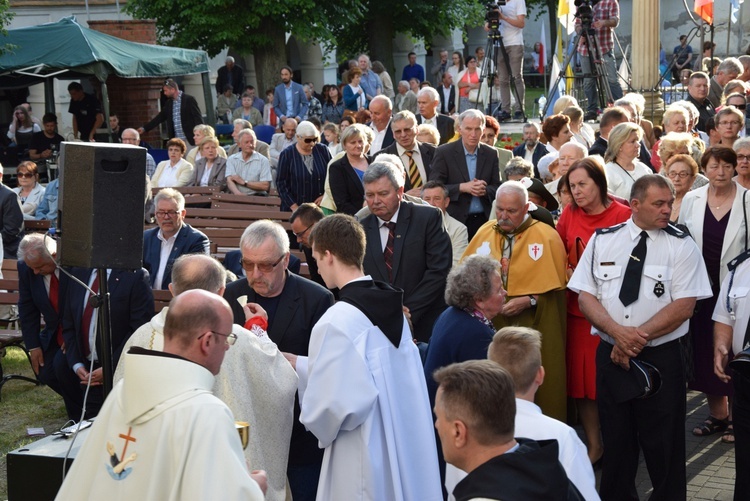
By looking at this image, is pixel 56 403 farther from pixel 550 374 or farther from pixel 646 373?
pixel 646 373

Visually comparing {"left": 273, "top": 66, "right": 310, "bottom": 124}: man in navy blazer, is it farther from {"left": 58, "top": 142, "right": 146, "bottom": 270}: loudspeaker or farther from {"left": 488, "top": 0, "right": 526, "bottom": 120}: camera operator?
{"left": 58, "top": 142, "right": 146, "bottom": 270}: loudspeaker

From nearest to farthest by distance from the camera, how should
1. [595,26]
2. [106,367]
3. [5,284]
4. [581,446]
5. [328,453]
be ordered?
[581,446] < [328,453] < [106,367] < [5,284] < [595,26]

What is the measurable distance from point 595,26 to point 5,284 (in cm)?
987

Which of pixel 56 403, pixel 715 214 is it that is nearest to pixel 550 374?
pixel 715 214

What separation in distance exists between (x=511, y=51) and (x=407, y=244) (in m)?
11.9

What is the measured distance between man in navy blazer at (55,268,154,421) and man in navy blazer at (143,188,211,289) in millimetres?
609

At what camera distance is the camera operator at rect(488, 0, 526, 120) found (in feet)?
59.5

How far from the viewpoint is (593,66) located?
16234 mm

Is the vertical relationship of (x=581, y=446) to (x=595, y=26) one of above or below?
below

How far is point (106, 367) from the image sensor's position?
5871 millimetres

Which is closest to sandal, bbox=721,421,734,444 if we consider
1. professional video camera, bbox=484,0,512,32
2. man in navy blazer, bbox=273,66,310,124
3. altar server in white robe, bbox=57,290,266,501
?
altar server in white robe, bbox=57,290,266,501

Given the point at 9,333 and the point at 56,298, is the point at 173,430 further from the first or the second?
the point at 9,333

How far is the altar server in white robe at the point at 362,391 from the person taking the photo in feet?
15.6

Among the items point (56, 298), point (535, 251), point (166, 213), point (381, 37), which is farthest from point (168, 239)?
point (381, 37)
